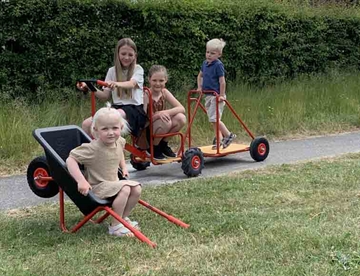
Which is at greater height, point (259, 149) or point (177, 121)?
point (177, 121)

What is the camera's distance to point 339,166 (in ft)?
23.3

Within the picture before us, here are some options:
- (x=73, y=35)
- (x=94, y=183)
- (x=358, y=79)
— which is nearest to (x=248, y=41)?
(x=358, y=79)

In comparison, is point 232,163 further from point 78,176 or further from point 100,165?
point 78,176

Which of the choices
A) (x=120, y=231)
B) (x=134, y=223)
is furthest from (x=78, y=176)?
(x=134, y=223)

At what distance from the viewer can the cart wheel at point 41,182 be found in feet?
17.2

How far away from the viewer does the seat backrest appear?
451 cm

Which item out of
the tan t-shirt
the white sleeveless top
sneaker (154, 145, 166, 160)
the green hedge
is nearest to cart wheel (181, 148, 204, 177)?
sneaker (154, 145, 166, 160)

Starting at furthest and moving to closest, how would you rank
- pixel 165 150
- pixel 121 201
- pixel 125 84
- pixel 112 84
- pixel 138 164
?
pixel 138 164, pixel 165 150, pixel 125 84, pixel 112 84, pixel 121 201

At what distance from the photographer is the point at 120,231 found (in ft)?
14.9

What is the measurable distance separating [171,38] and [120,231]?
22.7 ft

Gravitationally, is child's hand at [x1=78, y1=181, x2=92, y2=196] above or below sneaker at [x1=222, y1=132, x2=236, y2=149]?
above

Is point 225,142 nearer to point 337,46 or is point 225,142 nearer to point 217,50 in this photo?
point 217,50

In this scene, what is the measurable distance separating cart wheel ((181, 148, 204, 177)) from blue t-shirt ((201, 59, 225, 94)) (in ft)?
4.16

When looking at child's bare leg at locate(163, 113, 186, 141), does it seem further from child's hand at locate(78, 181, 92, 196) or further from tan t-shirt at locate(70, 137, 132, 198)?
child's hand at locate(78, 181, 92, 196)
